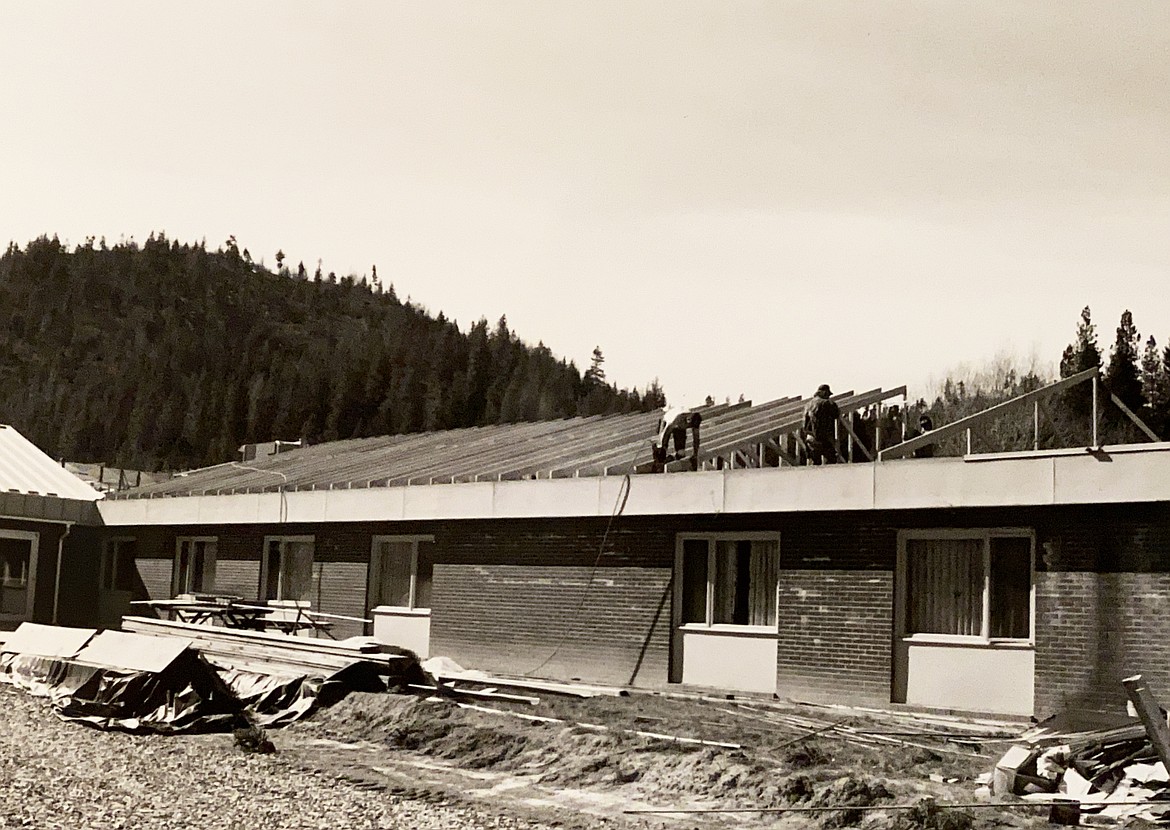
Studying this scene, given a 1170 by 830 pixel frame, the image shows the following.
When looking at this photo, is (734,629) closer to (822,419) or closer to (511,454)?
(822,419)

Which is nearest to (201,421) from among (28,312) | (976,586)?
(28,312)

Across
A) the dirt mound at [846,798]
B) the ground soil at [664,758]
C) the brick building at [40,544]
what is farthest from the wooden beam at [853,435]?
the brick building at [40,544]

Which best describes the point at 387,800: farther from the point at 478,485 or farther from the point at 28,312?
the point at 28,312

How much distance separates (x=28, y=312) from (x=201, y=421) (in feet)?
144

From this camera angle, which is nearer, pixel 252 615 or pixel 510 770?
pixel 510 770

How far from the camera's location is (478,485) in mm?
21438

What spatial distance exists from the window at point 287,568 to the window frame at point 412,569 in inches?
65.9

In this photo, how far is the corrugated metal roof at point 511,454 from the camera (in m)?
21.6

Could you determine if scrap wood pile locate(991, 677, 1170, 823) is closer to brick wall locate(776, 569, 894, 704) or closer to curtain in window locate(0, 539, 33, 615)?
brick wall locate(776, 569, 894, 704)

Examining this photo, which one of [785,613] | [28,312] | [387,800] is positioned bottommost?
[387,800]

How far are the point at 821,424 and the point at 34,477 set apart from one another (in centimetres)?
1929

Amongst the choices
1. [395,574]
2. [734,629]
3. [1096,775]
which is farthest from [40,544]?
[1096,775]

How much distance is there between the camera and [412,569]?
23156 millimetres

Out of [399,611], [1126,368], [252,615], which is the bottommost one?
[252,615]
